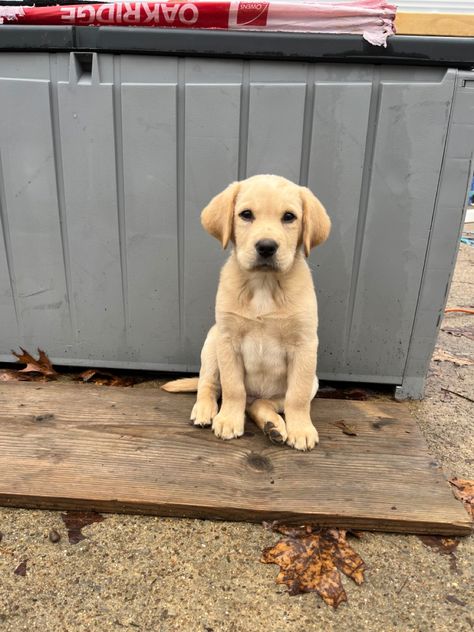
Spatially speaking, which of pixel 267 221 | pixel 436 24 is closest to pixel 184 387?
pixel 267 221

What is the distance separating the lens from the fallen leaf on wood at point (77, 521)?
5.97ft

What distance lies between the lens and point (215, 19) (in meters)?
2.25

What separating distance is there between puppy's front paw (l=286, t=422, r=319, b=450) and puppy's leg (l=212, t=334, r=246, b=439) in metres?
0.22

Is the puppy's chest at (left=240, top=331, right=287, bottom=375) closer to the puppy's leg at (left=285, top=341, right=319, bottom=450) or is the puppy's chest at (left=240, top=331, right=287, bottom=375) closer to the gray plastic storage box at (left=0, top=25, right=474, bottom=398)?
the puppy's leg at (left=285, top=341, right=319, bottom=450)

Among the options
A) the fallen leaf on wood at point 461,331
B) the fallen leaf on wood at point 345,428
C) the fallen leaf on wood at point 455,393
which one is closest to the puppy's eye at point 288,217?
the fallen leaf on wood at point 345,428

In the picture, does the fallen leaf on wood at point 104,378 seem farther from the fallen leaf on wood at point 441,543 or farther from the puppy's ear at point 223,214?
the fallen leaf on wood at point 441,543

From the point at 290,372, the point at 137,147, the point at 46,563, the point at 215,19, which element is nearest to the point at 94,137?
the point at 137,147

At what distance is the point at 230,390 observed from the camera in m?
2.21

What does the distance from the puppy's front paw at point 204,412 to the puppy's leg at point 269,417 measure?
0.19m

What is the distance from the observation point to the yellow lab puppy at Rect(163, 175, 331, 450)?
196 centimetres

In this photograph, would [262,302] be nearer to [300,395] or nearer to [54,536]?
[300,395]

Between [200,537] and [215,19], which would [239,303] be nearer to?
[200,537]

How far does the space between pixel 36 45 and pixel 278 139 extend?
1233mm

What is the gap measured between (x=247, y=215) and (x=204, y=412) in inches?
36.8
